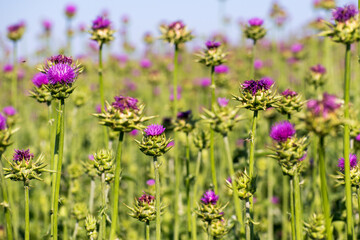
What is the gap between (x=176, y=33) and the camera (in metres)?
4.40

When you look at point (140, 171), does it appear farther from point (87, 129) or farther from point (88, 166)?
point (88, 166)

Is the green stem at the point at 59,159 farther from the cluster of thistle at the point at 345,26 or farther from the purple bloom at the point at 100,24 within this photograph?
the cluster of thistle at the point at 345,26

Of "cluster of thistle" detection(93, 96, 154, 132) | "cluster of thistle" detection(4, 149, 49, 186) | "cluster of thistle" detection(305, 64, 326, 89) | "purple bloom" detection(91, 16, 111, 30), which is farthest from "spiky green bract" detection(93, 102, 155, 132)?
"cluster of thistle" detection(305, 64, 326, 89)

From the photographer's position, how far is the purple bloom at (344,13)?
2543 millimetres

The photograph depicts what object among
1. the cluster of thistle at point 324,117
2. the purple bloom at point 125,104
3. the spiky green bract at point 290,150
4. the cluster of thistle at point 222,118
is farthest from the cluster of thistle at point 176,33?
the cluster of thistle at point 324,117

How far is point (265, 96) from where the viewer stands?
2828 millimetres

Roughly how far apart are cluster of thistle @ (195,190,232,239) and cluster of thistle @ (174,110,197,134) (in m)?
1.07

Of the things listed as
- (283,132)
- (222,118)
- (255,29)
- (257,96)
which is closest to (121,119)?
(222,118)

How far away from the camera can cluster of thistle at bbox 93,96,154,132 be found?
2.63 meters

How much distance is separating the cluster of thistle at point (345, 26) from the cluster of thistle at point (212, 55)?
1.52 meters

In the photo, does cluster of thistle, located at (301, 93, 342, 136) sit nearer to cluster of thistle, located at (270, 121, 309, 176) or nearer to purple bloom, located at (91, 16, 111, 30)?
cluster of thistle, located at (270, 121, 309, 176)

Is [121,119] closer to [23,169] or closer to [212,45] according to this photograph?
[23,169]

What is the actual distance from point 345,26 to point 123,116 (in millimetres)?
1738

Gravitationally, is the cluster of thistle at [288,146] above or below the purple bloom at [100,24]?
below
